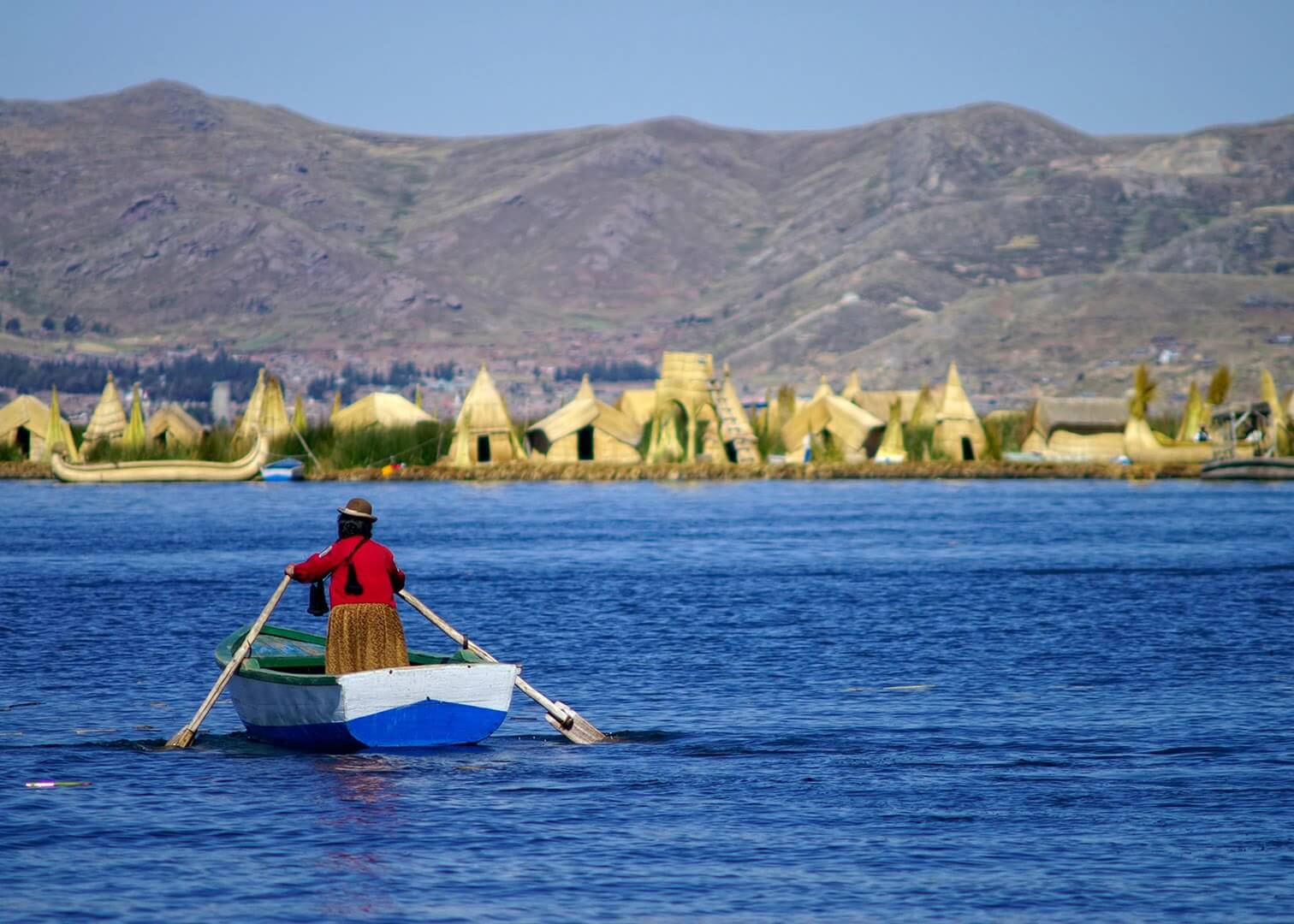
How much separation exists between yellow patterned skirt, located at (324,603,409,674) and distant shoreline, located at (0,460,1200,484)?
94.9 meters

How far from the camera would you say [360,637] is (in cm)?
2239

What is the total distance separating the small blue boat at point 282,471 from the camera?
4604 inches

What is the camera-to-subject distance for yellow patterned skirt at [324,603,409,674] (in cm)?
2231

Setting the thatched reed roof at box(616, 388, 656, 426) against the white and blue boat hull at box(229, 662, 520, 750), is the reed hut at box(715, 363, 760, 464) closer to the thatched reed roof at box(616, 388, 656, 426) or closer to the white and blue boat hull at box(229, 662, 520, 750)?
the thatched reed roof at box(616, 388, 656, 426)

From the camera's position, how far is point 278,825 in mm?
19312

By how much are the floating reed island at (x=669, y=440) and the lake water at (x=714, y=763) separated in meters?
65.6

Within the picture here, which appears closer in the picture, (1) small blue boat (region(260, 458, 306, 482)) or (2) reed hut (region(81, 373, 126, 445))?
(1) small blue boat (region(260, 458, 306, 482))

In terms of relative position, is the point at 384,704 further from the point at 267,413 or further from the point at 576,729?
the point at 267,413

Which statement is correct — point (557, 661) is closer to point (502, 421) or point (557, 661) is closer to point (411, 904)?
point (411, 904)

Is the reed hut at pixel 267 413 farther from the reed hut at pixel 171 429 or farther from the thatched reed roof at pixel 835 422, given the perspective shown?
the thatched reed roof at pixel 835 422

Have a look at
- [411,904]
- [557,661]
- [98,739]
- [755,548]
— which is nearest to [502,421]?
[755,548]

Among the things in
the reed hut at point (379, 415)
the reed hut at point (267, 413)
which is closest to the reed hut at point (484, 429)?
the reed hut at point (379, 415)

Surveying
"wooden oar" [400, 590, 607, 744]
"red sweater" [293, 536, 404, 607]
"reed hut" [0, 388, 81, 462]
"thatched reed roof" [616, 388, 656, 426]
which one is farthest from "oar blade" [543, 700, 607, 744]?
"thatched reed roof" [616, 388, 656, 426]

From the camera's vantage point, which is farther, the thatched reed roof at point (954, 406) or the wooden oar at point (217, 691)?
the thatched reed roof at point (954, 406)
